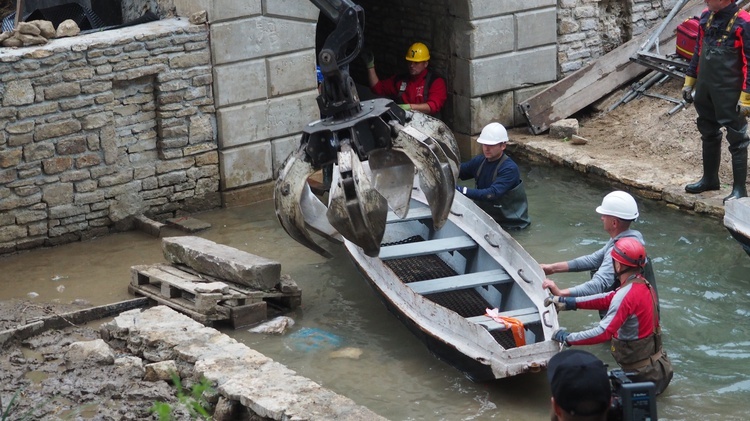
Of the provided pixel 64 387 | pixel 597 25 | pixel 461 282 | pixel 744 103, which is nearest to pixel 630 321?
pixel 461 282

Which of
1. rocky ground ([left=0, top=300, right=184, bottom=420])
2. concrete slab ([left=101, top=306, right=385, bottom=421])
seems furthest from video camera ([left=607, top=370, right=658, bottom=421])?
rocky ground ([left=0, top=300, right=184, bottom=420])

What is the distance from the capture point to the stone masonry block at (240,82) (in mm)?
10711

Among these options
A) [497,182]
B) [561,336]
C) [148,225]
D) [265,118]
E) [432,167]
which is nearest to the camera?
[561,336]

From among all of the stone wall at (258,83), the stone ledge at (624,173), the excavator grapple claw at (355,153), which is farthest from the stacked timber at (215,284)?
the stone ledge at (624,173)

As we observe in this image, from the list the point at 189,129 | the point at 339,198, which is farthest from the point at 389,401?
the point at 189,129

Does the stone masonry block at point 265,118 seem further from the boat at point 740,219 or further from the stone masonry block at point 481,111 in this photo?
the boat at point 740,219

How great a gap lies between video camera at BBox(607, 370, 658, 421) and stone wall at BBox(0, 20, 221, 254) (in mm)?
6947

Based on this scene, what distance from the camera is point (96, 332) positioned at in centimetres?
822

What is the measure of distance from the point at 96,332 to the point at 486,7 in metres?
6.02

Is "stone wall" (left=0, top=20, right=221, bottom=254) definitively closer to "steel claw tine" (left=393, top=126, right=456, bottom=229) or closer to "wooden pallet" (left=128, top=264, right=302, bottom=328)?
→ "wooden pallet" (left=128, top=264, right=302, bottom=328)

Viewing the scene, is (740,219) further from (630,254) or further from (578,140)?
(578,140)

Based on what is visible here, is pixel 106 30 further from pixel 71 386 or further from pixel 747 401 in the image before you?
pixel 747 401

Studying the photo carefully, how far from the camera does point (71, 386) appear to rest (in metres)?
6.99

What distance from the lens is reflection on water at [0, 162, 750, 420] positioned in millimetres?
7137
